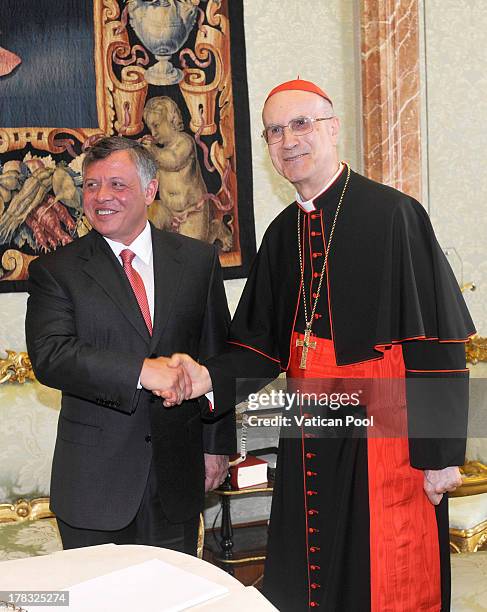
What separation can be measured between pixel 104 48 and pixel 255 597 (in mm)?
3041

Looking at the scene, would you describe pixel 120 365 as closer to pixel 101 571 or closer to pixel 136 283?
pixel 136 283

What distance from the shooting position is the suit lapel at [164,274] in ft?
8.87

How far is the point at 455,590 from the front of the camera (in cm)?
263

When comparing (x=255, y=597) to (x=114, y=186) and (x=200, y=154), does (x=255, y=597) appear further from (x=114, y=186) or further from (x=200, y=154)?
(x=200, y=154)

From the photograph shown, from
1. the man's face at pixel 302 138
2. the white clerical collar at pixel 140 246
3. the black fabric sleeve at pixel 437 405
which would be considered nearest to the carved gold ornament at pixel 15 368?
the white clerical collar at pixel 140 246

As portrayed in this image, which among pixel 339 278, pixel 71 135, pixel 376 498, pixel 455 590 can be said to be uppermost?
pixel 71 135

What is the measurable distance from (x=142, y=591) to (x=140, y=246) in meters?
1.39

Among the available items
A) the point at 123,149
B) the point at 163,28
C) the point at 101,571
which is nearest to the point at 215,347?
the point at 123,149

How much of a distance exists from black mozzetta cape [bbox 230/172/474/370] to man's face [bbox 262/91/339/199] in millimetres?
151

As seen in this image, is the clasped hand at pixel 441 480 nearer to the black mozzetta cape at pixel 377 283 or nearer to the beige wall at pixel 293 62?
the black mozzetta cape at pixel 377 283

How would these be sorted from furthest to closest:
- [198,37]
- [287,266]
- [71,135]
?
[198,37], [71,135], [287,266]

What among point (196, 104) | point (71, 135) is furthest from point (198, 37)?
point (71, 135)

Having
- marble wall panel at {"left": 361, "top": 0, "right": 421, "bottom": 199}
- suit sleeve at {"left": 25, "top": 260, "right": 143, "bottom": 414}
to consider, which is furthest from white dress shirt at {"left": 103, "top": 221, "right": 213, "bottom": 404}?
marble wall panel at {"left": 361, "top": 0, "right": 421, "bottom": 199}

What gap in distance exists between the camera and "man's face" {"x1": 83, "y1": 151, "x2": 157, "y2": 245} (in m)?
2.71
